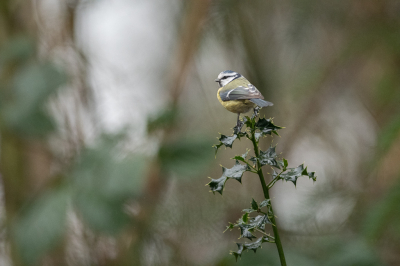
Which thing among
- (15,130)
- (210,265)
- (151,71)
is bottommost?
(210,265)

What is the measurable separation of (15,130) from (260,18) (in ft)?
3.51

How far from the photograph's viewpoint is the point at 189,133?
1518 millimetres

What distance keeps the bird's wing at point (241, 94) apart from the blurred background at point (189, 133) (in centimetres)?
76

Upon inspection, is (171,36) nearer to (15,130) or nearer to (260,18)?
(260,18)

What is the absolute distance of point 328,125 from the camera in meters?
1.57

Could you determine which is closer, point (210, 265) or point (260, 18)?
point (210, 265)

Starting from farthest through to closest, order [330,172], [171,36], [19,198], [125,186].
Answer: [171,36] < [19,198] < [330,172] < [125,186]

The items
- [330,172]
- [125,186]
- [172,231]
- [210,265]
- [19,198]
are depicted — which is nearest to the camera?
[125,186]

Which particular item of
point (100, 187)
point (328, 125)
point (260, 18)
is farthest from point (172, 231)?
point (260, 18)

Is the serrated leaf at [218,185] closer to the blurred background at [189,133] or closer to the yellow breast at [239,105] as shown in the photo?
the yellow breast at [239,105]

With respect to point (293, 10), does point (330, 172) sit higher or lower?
lower

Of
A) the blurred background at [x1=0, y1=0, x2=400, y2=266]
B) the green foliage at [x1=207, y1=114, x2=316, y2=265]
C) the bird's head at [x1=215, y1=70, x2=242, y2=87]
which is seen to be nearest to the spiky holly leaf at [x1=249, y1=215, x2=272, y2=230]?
the green foliage at [x1=207, y1=114, x2=316, y2=265]

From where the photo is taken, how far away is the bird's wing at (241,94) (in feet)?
0.89

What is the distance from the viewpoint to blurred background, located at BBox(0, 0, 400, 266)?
3.75 ft
